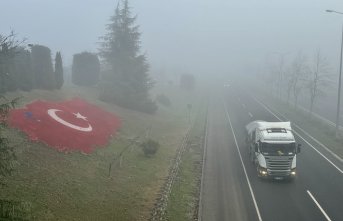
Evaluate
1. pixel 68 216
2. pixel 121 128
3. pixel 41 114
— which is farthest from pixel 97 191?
pixel 121 128

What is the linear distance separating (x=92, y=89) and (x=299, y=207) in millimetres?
34851

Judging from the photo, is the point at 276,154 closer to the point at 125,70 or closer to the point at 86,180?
the point at 86,180

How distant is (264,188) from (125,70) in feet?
93.2

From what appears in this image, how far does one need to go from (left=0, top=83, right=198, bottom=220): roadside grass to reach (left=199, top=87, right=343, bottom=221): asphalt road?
11.1ft

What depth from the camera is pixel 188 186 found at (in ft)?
95.0

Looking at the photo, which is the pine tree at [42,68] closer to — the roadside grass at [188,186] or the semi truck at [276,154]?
the roadside grass at [188,186]

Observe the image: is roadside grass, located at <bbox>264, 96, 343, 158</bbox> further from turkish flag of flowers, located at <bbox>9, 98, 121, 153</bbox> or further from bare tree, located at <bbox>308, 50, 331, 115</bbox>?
turkish flag of flowers, located at <bbox>9, 98, 121, 153</bbox>

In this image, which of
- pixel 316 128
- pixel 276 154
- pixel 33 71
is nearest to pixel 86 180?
pixel 276 154

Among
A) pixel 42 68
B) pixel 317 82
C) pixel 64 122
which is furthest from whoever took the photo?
pixel 317 82

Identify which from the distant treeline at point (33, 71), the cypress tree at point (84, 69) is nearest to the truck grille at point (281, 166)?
the distant treeline at point (33, 71)

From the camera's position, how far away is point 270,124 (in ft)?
109

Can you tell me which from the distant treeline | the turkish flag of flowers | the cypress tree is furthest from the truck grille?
the cypress tree

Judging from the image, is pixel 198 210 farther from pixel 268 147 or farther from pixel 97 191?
pixel 268 147

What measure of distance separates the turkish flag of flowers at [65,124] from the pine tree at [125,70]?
9.31 meters
